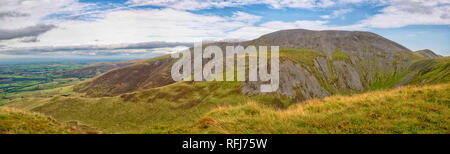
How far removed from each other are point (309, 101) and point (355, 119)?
15.6 feet

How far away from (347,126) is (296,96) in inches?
2992

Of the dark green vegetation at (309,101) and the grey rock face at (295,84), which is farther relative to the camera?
the grey rock face at (295,84)

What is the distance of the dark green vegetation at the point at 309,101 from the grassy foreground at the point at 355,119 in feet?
0.12

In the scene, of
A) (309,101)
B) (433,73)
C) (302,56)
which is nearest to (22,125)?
(309,101)

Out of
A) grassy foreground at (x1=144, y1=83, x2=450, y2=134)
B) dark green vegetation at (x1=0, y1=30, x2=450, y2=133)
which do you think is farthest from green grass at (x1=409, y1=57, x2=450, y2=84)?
grassy foreground at (x1=144, y1=83, x2=450, y2=134)

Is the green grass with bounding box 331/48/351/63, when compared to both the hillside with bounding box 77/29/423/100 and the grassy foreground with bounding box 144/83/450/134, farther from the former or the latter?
the grassy foreground with bounding box 144/83/450/134

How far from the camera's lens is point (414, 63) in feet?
462

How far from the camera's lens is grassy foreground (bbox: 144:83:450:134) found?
27.7 feet

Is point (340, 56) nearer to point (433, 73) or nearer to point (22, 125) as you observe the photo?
point (433, 73)

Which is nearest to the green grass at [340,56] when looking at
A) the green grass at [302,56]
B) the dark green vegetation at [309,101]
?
the dark green vegetation at [309,101]

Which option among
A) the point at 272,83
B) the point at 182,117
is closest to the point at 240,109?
the point at 182,117

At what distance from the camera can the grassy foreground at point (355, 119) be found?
27.7 ft

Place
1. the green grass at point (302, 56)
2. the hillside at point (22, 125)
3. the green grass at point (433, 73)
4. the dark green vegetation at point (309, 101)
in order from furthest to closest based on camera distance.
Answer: the green grass at point (302, 56) < the green grass at point (433, 73) < the dark green vegetation at point (309, 101) < the hillside at point (22, 125)

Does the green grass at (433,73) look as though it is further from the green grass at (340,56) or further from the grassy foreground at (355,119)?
the grassy foreground at (355,119)
